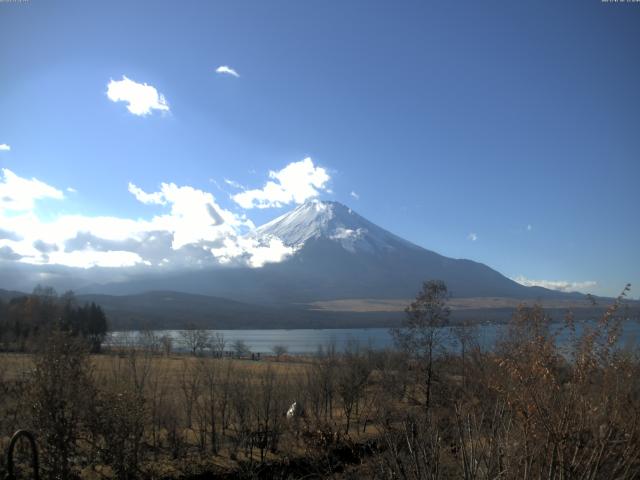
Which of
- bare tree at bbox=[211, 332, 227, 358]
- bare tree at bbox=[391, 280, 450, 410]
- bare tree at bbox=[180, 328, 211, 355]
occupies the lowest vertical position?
bare tree at bbox=[180, 328, 211, 355]

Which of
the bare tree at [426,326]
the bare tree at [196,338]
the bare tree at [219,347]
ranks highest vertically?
the bare tree at [426,326]

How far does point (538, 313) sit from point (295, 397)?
2374 centimetres

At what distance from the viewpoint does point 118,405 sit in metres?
17.1

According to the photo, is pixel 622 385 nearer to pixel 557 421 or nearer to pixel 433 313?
pixel 557 421

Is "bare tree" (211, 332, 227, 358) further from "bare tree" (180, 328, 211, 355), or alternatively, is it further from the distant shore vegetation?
the distant shore vegetation

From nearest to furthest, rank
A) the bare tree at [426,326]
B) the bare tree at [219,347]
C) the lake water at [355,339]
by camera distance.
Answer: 1. the lake water at [355,339]
2. the bare tree at [426,326]
3. the bare tree at [219,347]

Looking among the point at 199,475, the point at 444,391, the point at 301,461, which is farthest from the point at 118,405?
the point at 444,391

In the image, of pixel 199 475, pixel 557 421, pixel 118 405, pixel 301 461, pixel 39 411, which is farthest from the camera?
pixel 301 461

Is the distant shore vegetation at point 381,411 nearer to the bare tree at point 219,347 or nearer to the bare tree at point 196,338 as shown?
the bare tree at point 219,347

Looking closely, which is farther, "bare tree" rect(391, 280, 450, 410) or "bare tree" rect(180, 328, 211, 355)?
"bare tree" rect(180, 328, 211, 355)

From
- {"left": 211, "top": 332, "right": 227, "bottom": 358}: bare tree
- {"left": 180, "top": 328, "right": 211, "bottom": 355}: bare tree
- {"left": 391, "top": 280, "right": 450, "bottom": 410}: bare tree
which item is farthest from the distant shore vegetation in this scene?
{"left": 180, "top": 328, "right": 211, "bottom": 355}: bare tree

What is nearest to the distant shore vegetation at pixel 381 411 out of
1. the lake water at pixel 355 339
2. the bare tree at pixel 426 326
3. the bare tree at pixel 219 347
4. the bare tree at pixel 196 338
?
the bare tree at pixel 426 326

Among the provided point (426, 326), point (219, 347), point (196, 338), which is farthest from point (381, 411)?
point (196, 338)

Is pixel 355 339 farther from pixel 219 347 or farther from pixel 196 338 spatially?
pixel 219 347
